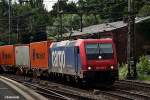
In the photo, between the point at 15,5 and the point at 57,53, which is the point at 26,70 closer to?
the point at 57,53

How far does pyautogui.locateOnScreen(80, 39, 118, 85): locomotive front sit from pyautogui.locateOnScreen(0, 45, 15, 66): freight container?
23534 mm

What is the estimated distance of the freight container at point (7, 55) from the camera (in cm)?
5144

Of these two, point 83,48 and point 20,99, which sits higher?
point 83,48

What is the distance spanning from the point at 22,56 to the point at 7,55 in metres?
6.58

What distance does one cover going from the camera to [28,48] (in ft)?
150

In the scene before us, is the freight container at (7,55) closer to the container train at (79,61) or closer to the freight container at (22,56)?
the freight container at (22,56)

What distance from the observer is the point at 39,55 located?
40.0 meters

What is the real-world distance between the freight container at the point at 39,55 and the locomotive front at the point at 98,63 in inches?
387

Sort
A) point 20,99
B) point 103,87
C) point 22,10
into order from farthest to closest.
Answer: point 22,10 → point 103,87 → point 20,99

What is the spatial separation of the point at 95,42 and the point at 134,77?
29.9ft

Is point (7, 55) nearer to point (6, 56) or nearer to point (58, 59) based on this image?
point (6, 56)

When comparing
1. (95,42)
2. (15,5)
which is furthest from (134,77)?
(15,5)

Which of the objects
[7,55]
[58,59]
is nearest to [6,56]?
[7,55]

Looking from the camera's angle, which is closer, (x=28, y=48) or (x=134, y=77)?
(x=134, y=77)
